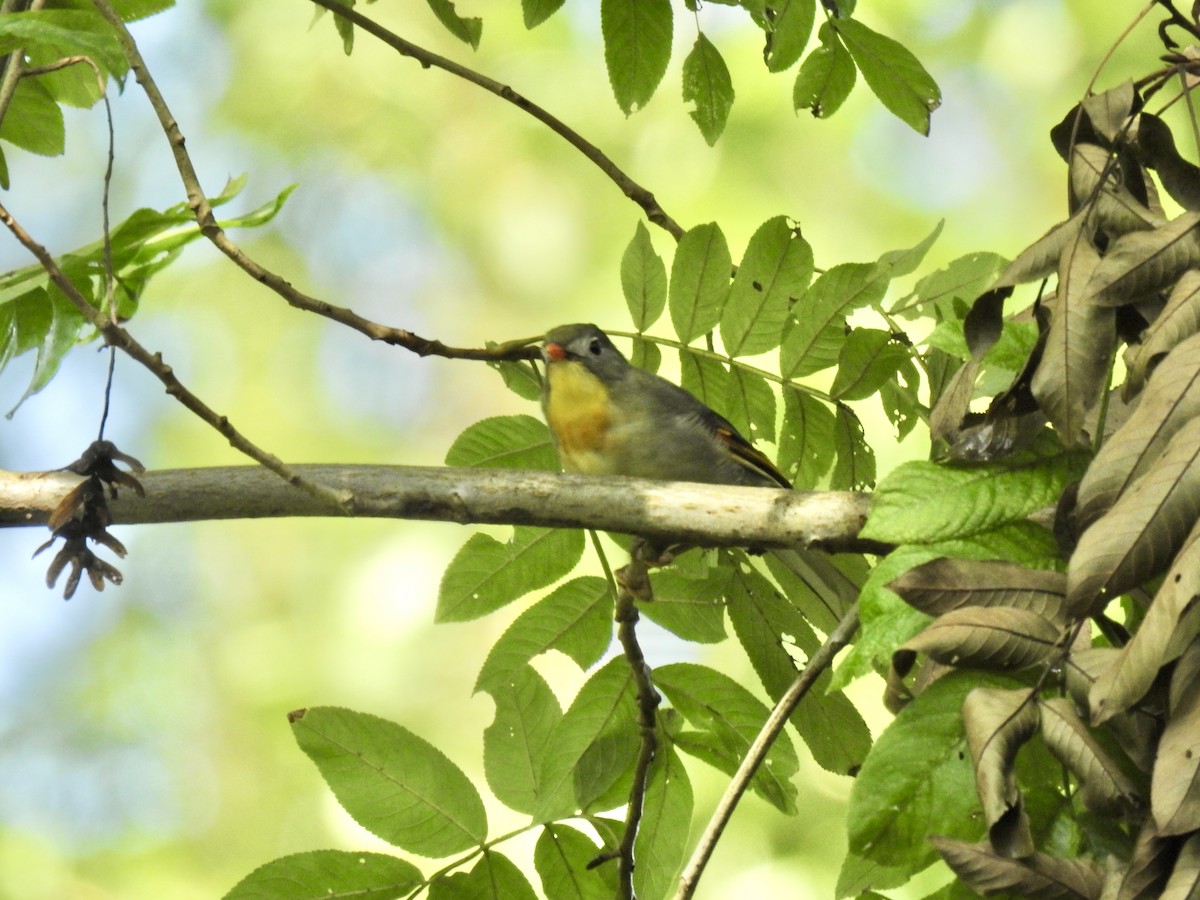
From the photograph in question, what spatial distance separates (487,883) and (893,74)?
196 cm

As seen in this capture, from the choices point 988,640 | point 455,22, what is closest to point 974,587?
point 988,640

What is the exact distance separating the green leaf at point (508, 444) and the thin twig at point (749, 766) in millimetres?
1112

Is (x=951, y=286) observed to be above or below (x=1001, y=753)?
above

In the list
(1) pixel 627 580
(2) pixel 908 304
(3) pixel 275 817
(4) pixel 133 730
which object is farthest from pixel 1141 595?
(4) pixel 133 730

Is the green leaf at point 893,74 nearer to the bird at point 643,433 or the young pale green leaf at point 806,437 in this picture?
the young pale green leaf at point 806,437

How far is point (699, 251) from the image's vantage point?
300 cm

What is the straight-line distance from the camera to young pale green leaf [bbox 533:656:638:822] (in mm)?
2434

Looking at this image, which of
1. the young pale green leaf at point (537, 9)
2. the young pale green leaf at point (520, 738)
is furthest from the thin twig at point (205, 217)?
the young pale green leaf at point (537, 9)

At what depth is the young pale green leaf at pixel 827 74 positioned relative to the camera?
9.75 ft

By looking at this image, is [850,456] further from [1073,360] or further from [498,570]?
[1073,360]

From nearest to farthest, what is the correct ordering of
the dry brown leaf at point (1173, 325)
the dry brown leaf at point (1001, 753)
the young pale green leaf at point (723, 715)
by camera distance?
1. the dry brown leaf at point (1001, 753)
2. the dry brown leaf at point (1173, 325)
3. the young pale green leaf at point (723, 715)

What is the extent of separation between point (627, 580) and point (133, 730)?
814 centimetres

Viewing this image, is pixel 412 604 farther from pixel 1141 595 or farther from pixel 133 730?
pixel 1141 595

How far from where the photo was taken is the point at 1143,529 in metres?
1.23
